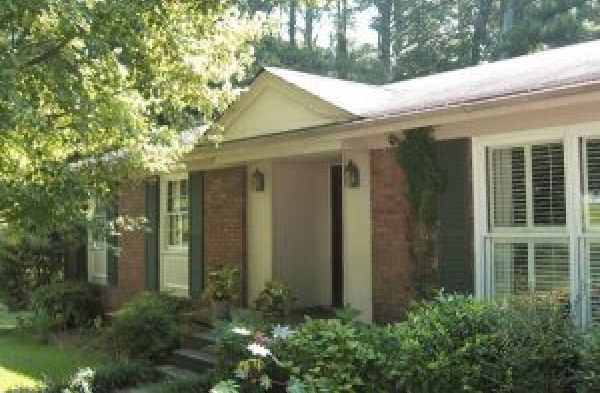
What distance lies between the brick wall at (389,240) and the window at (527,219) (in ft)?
4.26

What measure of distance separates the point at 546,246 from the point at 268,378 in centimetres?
318

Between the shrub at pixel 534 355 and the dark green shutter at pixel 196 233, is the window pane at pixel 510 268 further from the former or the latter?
the dark green shutter at pixel 196 233

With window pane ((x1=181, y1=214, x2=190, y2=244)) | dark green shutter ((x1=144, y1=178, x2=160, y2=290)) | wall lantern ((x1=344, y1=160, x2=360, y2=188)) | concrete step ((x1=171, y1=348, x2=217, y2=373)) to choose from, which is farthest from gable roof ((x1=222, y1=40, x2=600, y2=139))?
concrete step ((x1=171, y1=348, x2=217, y2=373))

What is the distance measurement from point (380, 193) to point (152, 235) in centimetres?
645

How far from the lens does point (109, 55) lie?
24.4 ft

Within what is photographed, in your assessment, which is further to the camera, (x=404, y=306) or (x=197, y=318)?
(x=197, y=318)

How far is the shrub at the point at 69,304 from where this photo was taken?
1523 cm

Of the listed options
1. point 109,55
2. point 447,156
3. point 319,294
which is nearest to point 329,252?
point 319,294

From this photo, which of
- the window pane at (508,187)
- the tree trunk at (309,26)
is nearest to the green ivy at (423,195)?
the window pane at (508,187)

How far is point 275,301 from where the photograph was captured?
35.8 feet

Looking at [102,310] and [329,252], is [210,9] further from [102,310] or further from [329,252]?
[102,310]

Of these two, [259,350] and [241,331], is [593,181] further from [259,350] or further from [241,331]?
[241,331]

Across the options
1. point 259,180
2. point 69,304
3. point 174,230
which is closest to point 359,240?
point 259,180

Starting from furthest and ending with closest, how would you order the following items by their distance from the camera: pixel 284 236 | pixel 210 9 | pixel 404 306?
1. pixel 284 236
2. pixel 404 306
3. pixel 210 9
